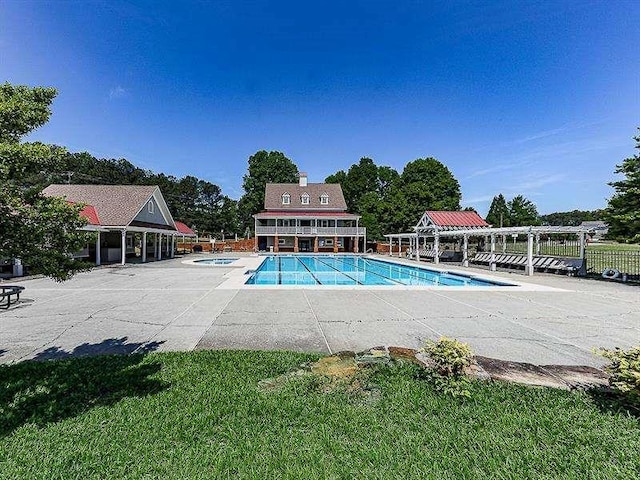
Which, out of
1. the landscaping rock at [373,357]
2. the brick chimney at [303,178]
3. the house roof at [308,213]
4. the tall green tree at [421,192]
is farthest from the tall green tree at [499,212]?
the landscaping rock at [373,357]

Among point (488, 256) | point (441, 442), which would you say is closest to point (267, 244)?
point (488, 256)

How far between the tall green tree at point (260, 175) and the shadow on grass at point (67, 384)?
5764 cm

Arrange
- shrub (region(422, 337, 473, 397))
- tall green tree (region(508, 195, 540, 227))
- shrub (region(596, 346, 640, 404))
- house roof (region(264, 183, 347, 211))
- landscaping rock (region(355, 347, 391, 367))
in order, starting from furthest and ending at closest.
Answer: tall green tree (region(508, 195, 540, 227)) → house roof (region(264, 183, 347, 211)) → landscaping rock (region(355, 347, 391, 367)) → shrub (region(422, 337, 473, 397)) → shrub (region(596, 346, 640, 404))

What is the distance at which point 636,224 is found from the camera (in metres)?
14.5

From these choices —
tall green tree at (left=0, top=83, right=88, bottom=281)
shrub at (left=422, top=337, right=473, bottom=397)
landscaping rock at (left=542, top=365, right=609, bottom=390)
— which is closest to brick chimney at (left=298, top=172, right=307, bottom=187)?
landscaping rock at (left=542, top=365, right=609, bottom=390)

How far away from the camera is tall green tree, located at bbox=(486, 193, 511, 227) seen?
60344mm

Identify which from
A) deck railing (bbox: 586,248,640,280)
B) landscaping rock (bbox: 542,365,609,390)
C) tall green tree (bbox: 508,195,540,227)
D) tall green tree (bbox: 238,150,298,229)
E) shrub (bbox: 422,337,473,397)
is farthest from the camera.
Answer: tall green tree (bbox: 238,150,298,229)

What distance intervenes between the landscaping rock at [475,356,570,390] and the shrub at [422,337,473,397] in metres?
0.49

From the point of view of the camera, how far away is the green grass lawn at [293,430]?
101 inches

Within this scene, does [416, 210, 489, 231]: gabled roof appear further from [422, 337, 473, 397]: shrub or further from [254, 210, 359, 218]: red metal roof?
[422, 337, 473, 397]: shrub

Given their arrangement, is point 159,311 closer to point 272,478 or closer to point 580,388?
point 272,478

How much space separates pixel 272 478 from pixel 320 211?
140ft

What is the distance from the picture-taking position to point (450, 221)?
2828 cm

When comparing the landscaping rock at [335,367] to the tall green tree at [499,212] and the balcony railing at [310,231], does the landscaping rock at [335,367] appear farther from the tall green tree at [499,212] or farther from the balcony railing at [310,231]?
the tall green tree at [499,212]
